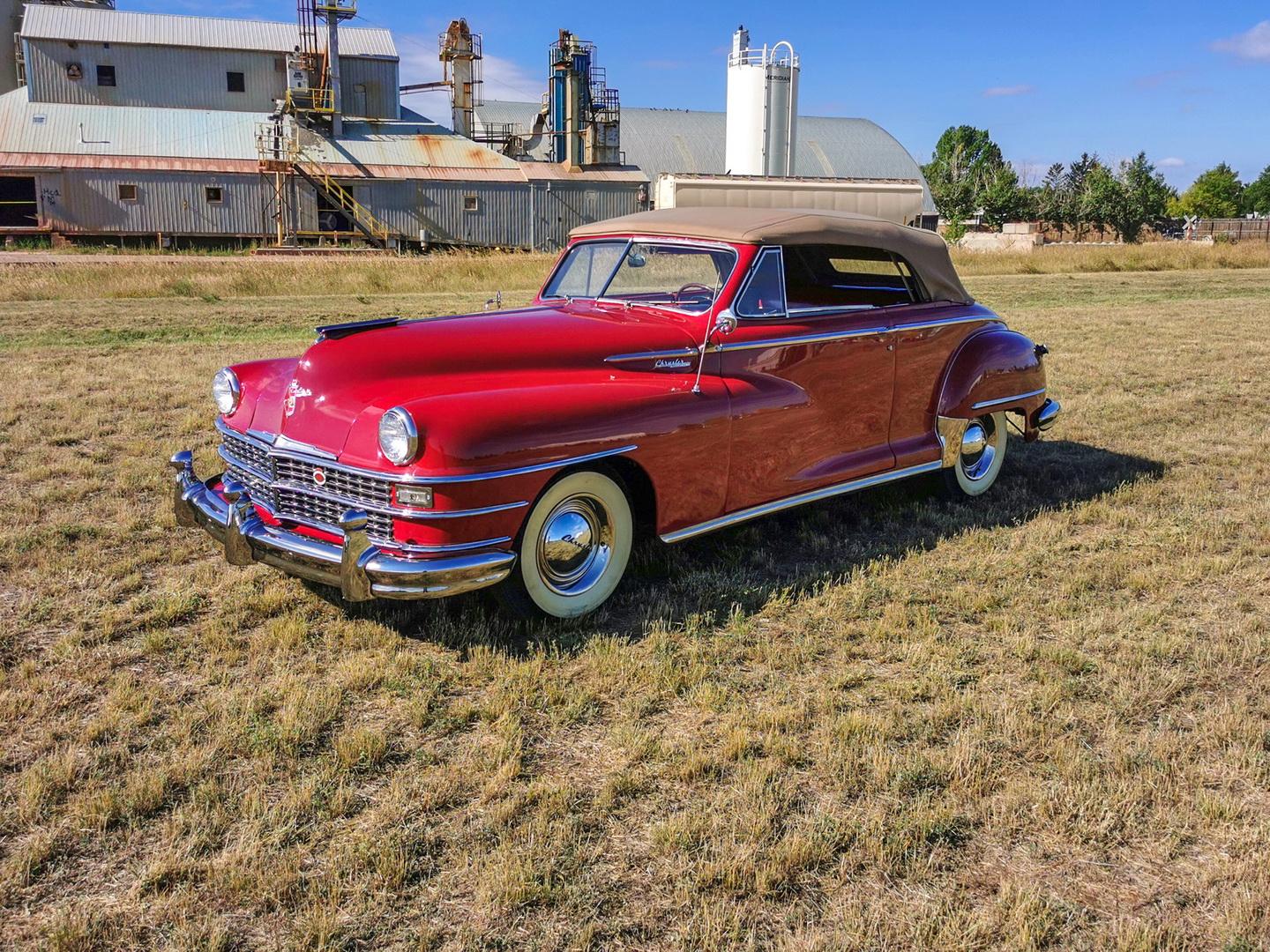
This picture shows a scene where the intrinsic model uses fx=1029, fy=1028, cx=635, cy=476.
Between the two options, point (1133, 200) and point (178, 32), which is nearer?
point (178, 32)

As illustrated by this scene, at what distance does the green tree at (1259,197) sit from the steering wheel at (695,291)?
105034 millimetres

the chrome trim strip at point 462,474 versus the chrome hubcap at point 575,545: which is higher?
the chrome trim strip at point 462,474

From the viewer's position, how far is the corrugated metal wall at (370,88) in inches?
1441

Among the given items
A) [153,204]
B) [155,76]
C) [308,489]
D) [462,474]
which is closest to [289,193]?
[153,204]

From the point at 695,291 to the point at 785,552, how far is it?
1450mm

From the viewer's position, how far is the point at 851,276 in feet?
19.8

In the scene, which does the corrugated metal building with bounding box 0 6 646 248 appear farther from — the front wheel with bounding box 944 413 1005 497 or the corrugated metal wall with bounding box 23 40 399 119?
the front wheel with bounding box 944 413 1005 497

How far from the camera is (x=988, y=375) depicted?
623 centimetres

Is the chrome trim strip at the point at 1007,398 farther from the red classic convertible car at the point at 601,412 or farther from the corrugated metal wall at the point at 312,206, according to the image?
the corrugated metal wall at the point at 312,206

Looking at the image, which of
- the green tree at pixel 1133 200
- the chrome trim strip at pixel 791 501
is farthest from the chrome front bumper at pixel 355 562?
the green tree at pixel 1133 200

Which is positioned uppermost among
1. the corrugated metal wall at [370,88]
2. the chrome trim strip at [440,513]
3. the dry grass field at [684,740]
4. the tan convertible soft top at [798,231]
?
the corrugated metal wall at [370,88]

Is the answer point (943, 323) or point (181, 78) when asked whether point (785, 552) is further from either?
point (181, 78)

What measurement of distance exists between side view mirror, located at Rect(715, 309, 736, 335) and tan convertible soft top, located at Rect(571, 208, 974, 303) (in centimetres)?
48

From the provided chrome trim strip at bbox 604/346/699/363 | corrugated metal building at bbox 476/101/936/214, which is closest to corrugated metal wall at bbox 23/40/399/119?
corrugated metal building at bbox 476/101/936/214
